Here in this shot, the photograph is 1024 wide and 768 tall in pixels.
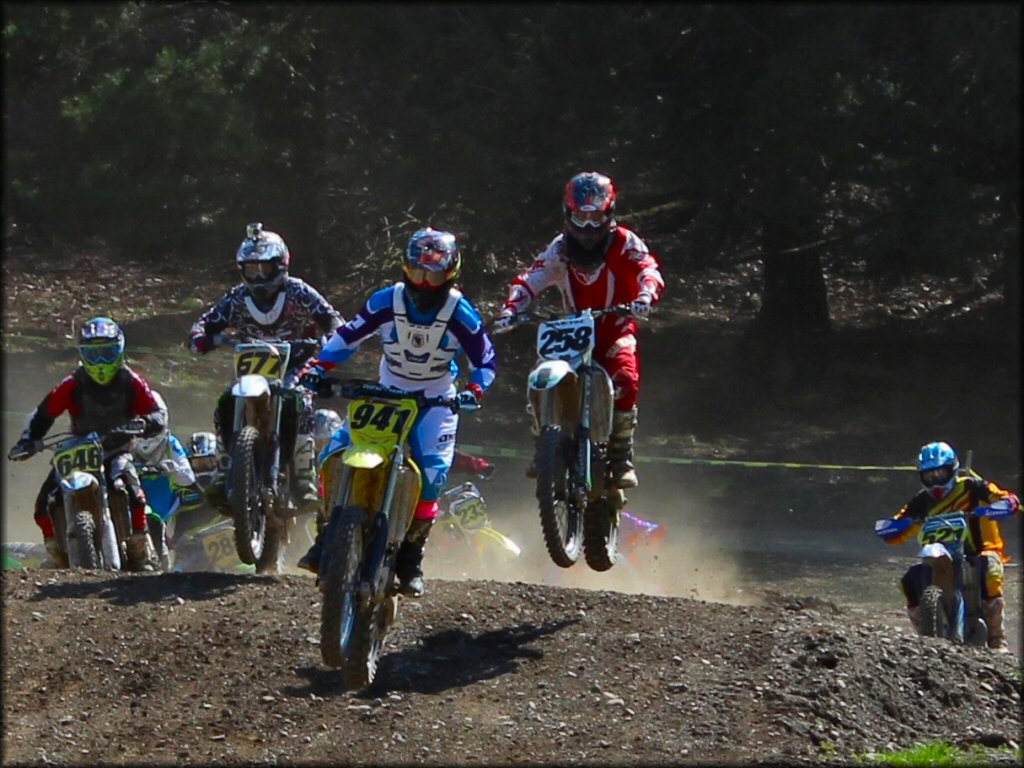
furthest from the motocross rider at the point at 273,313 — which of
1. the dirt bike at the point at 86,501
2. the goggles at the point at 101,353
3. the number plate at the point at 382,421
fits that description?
the number plate at the point at 382,421

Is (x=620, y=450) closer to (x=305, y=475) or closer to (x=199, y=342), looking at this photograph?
(x=305, y=475)

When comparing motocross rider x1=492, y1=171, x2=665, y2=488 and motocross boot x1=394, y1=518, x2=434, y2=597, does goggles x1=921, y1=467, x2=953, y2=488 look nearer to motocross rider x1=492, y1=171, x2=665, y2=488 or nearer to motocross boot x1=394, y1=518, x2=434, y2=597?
motocross rider x1=492, y1=171, x2=665, y2=488

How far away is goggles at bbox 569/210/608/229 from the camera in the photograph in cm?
1059

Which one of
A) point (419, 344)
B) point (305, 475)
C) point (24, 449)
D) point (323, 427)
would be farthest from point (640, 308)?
point (24, 449)

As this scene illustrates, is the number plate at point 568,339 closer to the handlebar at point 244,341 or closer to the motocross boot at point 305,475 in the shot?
the handlebar at point 244,341

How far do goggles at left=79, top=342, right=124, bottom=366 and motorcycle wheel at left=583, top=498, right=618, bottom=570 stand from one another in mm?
3913

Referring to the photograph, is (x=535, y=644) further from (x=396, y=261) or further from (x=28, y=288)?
(x=28, y=288)

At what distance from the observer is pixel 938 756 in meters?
8.31

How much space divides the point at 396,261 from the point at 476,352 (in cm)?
1469

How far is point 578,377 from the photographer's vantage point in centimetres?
1029

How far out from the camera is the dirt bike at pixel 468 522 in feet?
47.5

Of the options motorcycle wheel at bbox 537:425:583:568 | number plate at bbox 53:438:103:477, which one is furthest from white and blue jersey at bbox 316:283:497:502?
number plate at bbox 53:438:103:477

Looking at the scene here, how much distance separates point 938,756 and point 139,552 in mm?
6506

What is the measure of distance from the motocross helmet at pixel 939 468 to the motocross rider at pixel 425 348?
4.76m
